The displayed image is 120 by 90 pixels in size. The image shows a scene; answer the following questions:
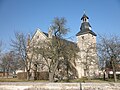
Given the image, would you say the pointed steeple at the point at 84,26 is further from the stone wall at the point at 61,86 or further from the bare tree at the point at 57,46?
the stone wall at the point at 61,86

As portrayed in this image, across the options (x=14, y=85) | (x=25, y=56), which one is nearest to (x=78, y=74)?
(x=25, y=56)

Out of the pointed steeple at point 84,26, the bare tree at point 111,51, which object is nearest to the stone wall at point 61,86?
the bare tree at point 111,51

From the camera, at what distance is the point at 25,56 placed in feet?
124

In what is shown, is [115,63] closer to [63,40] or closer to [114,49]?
[114,49]

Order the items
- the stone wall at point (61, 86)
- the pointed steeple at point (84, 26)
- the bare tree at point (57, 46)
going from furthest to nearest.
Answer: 1. the pointed steeple at point (84, 26)
2. the bare tree at point (57, 46)
3. the stone wall at point (61, 86)

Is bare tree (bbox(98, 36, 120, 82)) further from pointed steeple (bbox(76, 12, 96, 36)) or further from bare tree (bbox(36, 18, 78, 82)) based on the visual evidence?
pointed steeple (bbox(76, 12, 96, 36))

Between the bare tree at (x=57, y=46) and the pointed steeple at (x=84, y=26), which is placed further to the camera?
the pointed steeple at (x=84, y=26)

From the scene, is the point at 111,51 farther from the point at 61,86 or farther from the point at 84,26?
the point at 84,26

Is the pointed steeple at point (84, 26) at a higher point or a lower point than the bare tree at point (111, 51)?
higher


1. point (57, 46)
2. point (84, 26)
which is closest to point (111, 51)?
point (57, 46)

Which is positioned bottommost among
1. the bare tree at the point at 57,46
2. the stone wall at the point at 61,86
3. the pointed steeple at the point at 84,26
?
the stone wall at the point at 61,86

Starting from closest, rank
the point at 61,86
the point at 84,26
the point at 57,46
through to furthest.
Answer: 1. the point at 61,86
2. the point at 57,46
3. the point at 84,26

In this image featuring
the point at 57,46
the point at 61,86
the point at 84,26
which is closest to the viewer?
the point at 61,86

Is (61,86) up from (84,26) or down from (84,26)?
down
